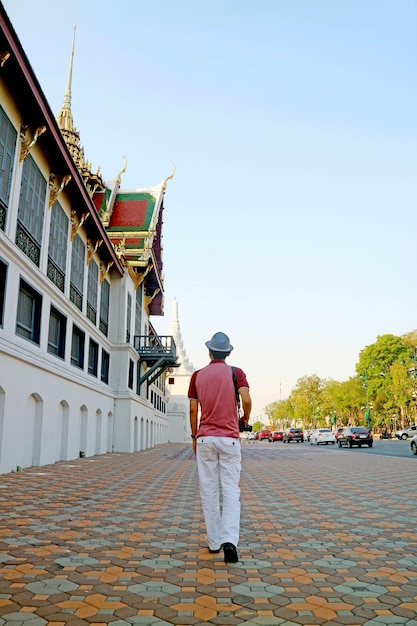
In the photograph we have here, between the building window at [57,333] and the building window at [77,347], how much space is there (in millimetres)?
1253

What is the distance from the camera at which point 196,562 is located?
431 centimetres

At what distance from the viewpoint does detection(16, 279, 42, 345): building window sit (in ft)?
41.7

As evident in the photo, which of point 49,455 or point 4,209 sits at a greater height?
point 4,209

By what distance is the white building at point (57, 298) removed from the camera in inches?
446

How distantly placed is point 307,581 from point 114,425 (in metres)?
20.5

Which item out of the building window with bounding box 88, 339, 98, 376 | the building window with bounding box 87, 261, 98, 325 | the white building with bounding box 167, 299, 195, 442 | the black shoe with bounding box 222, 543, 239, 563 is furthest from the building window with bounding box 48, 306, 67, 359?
the white building with bounding box 167, 299, 195, 442

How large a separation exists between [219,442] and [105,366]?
19207 mm

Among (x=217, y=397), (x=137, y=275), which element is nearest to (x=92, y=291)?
(x=137, y=275)

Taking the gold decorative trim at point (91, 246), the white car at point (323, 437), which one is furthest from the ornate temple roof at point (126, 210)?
the white car at point (323, 437)

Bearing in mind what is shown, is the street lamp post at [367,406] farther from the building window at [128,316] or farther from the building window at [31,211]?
the building window at [31,211]

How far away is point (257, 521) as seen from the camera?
6.32m

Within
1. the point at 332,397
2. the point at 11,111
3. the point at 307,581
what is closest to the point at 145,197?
the point at 11,111

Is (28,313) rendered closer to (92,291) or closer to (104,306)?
(92,291)

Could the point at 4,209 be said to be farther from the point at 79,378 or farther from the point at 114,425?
the point at 114,425
